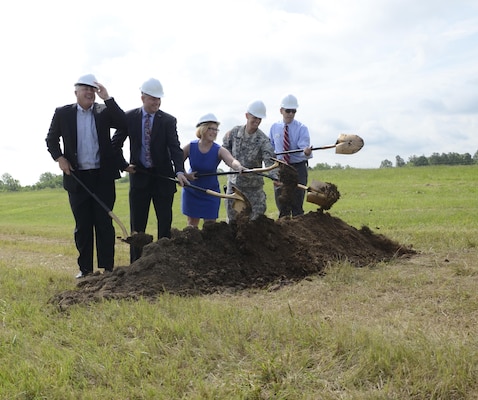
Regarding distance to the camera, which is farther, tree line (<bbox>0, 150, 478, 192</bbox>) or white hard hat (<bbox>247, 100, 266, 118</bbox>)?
tree line (<bbox>0, 150, 478, 192</bbox>)

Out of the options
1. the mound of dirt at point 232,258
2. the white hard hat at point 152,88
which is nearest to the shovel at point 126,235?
the mound of dirt at point 232,258

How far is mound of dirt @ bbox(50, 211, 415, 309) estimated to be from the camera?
554 centimetres

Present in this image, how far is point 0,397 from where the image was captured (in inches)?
135

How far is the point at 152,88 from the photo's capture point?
6.60 meters

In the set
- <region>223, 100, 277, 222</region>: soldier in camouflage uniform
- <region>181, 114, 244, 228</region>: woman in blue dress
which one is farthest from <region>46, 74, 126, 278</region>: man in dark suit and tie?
<region>223, 100, 277, 222</region>: soldier in camouflage uniform

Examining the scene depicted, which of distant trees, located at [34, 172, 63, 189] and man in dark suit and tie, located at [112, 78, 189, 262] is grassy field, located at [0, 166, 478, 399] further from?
distant trees, located at [34, 172, 63, 189]

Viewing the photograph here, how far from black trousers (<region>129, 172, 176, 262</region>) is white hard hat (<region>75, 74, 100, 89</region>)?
1164mm

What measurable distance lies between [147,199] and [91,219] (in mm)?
716

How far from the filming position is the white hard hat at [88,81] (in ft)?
21.1

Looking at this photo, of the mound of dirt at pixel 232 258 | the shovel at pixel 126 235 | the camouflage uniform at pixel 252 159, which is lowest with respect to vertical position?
the mound of dirt at pixel 232 258

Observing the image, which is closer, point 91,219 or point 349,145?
point 91,219

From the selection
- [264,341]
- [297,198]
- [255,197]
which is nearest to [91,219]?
[255,197]

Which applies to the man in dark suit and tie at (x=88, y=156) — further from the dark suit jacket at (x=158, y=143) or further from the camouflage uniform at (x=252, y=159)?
Answer: the camouflage uniform at (x=252, y=159)

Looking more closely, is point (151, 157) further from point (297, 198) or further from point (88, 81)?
point (297, 198)
